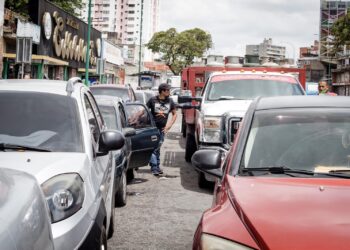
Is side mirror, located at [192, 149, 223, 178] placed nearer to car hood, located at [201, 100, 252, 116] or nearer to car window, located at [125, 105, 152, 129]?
car hood, located at [201, 100, 252, 116]

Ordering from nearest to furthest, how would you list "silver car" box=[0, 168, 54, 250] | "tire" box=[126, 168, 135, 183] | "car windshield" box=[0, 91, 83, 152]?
1. "silver car" box=[0, 168, 54, 250]
2. "car windshield" box=[0, 91, 83, 152]
3. "tire" box=[126, 168, 135, 183]

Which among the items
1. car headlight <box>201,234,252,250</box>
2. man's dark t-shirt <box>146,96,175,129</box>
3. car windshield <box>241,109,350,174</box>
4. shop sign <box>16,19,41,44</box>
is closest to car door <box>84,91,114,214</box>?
car windshield <box>241,109,350,174</box>

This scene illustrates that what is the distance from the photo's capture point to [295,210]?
301 cm

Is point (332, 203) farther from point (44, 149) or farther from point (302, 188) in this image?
point (44, 149)

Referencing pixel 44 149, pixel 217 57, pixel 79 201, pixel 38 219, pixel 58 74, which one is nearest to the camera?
pixel 38 219

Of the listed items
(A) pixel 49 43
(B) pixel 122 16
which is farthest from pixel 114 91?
(B) pixel 122 16

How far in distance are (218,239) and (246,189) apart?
59cm

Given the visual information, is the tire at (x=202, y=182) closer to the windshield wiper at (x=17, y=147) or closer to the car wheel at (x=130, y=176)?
the car wheel at (x=130, y=176)

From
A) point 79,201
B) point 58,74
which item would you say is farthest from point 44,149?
point 58,74

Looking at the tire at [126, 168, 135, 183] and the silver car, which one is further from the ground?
the silver car

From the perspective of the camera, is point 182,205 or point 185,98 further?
point 185,98

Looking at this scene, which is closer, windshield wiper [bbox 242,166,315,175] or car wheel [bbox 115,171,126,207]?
windshield wiper [bbox 242,166,315,175]

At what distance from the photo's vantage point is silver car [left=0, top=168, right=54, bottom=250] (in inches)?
86.0

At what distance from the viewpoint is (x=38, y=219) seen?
2512mm
